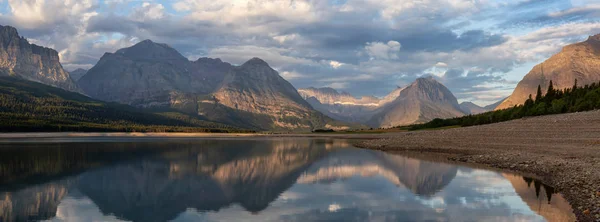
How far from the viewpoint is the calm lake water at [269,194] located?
30.5 m

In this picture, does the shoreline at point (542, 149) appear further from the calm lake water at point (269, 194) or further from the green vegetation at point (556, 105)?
the green vegetation at point (556, 105)

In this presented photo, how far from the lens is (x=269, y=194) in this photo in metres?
40.2

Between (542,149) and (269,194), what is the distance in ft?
164

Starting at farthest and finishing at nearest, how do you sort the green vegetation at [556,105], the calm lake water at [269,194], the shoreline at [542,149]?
1. the green vegetation at [556,105]
2. the shoreline at [542,149]
3. the calm lake water at [269,194]

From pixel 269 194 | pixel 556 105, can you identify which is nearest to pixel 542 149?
pixel 269 194

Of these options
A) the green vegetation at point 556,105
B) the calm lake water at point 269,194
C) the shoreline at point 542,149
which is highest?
the green vegetation at point 556,105

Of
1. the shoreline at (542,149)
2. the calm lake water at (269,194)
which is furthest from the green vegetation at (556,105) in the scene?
the calm lake water at (269,194)

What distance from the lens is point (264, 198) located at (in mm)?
37781

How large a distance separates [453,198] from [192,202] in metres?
22.2

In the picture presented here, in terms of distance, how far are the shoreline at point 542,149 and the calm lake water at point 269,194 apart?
2.03 metres

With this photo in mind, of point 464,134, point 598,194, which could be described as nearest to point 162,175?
point 598,194

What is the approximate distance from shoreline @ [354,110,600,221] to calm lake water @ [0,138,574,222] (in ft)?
6.66

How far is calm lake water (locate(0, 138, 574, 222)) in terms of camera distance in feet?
100.0

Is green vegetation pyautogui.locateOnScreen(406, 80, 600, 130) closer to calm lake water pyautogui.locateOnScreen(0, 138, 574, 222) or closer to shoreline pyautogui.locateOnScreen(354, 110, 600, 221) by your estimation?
shoreline pyautogui.locateOnScreen(354, 110, 600, 221)
